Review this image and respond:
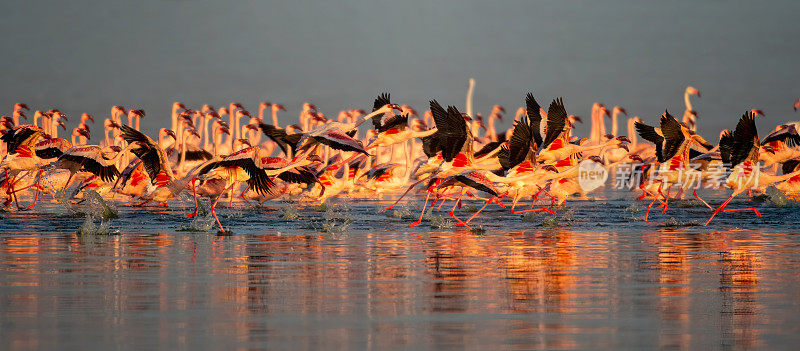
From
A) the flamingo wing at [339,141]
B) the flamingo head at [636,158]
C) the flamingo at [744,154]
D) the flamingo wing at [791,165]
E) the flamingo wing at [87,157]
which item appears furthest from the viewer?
the flamingo head at [636,158]

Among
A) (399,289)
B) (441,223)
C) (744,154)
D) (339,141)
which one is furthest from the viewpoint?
(744,154)

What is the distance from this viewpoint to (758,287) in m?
7.54

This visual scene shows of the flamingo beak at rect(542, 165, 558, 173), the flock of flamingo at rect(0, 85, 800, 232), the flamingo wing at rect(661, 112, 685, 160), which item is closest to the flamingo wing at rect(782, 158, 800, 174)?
the flock of flamingo at rect(0, 85, 800, 232)

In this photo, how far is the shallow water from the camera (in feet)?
18.3

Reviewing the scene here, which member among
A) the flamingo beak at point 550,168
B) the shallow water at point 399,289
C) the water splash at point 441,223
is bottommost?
the shallow water at point 399,289

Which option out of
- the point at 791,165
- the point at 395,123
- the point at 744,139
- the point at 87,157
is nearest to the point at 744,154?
the point at 744,139

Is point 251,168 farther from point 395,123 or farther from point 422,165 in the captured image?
point 422,165

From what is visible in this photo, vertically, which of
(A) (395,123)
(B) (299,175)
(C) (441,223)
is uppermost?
(A) (395,123)

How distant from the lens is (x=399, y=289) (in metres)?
7.59

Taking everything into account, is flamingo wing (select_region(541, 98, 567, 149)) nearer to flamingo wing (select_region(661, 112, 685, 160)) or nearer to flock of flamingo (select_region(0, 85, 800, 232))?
flock of flamingo (select_region(0, 85, 800, 232))

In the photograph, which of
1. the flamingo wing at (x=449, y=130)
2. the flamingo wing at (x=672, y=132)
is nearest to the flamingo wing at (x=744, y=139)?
the flamingo wing at (x=672, y=132)

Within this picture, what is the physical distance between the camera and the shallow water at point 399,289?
18.3 feet

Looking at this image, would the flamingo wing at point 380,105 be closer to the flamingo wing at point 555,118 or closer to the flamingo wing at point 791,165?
the flamingo wing at point 555,118

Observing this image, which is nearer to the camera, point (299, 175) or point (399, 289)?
point (399, 289)
